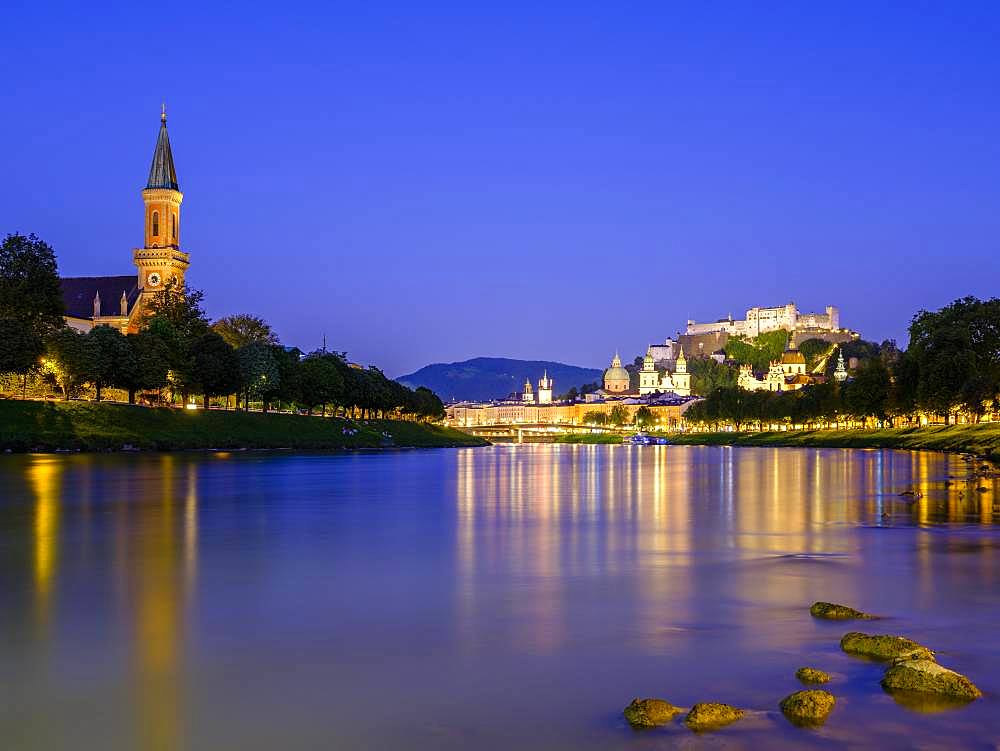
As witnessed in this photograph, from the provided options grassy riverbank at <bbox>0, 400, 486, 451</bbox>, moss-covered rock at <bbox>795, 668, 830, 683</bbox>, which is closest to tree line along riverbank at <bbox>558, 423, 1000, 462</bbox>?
grassy riverbank at <bbox>0, 400, 486, 451</bbox>

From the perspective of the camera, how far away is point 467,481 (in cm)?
5266

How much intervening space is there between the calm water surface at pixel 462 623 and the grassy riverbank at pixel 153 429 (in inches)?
1559

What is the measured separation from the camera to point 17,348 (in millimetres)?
71000

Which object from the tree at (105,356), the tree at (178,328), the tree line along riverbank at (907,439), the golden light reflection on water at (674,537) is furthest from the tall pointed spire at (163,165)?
the golden light reflection on water at (674,537)

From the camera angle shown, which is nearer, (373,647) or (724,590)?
(373,647)

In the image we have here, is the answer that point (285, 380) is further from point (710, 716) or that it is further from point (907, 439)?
point (710, 716)

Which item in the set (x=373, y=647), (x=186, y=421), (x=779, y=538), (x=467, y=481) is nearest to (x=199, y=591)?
(x=373, y=647)

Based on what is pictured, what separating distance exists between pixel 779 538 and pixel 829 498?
46.0ft

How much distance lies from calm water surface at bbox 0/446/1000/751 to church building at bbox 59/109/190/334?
114356mm

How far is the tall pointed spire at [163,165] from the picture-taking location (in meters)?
144

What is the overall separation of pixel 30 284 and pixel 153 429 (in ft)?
52.8

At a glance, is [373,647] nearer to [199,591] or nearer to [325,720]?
[325,720]

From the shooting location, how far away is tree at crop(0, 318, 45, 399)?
70375 millimetres

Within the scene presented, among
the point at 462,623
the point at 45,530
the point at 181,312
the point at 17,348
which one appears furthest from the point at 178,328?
the point at 462,623
